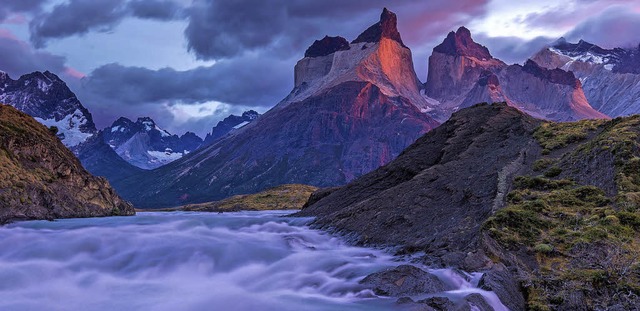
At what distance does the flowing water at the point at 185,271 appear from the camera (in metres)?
22.4

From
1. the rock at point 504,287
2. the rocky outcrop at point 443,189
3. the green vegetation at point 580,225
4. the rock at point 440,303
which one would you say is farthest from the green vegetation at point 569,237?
the rock at point 440,303

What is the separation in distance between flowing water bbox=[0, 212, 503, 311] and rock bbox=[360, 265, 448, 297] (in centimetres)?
59

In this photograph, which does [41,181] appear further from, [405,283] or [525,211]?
[525,211]

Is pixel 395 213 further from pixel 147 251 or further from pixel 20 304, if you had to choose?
pixel 20 304

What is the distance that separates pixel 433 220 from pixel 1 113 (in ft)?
263

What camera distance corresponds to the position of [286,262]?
3111 cm

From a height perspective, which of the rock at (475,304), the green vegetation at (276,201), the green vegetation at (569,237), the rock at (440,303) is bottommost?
the rock at (475,304)

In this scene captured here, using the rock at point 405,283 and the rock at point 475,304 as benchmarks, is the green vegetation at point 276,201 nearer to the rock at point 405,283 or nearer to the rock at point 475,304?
the rock at point 405,283

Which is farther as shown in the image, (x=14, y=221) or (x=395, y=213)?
(x=14, y=221)

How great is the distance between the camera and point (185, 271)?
1184 inches

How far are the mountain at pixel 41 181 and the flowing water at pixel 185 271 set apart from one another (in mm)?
19861

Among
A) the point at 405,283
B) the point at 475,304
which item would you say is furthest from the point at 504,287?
the point at 405,283

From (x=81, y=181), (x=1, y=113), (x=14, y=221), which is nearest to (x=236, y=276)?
(x=14, y=221)

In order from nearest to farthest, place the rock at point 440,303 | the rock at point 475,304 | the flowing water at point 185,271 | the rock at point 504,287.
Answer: the rock at point 440,303
the rock at point 475,304
the rock at point 504,287
the flowing water at point 185,271
